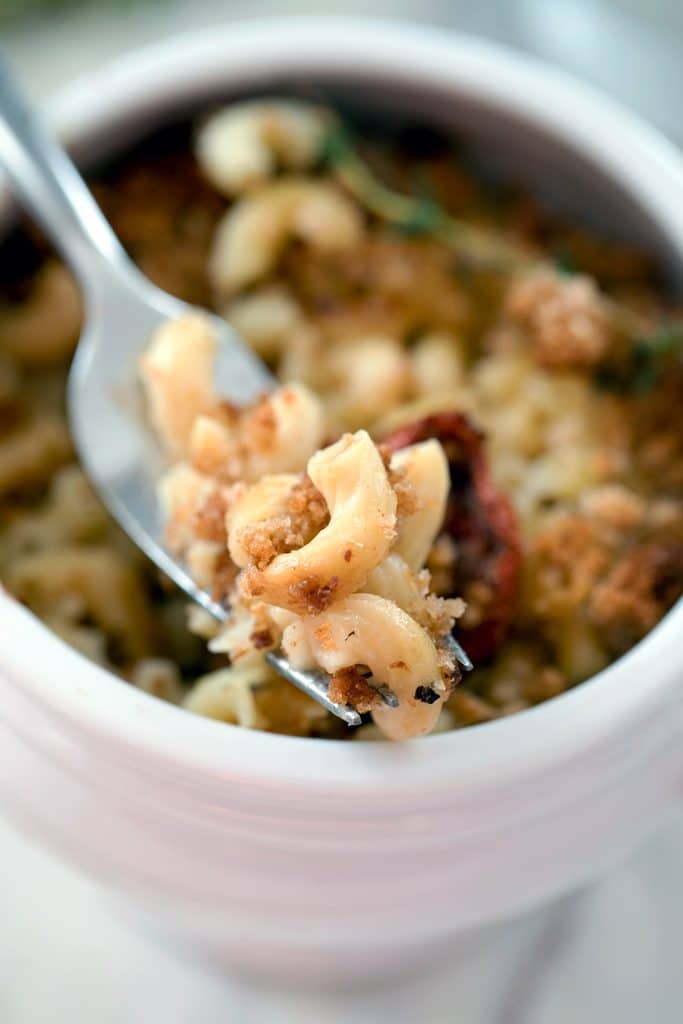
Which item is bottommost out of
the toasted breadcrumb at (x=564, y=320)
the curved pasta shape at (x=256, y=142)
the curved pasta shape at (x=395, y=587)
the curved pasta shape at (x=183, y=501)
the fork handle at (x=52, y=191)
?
the fork handle at (x=52, y=191)

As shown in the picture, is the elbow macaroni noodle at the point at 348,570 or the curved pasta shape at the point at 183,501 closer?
the elbow macaroni noodle at the point at 348,570

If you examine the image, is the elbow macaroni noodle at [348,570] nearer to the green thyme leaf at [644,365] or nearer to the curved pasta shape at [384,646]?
the curved pasta shape at [384,646]

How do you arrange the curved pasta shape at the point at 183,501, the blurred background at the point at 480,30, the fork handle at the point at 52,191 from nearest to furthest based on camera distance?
the curved pasta shape at the point at 183,501 < the fork handle at the point at 52,191 < the blurred background at the point at 480,30

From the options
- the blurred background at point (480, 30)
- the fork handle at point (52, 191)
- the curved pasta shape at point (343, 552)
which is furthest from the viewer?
the blurred background at point (480, 30)

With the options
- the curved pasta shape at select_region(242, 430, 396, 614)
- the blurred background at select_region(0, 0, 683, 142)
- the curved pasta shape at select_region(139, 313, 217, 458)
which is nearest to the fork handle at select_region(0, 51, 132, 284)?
the curved pasta shape at select_region(139, 313, 217, 458)

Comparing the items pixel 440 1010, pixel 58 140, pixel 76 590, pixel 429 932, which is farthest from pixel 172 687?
pixel 58 140

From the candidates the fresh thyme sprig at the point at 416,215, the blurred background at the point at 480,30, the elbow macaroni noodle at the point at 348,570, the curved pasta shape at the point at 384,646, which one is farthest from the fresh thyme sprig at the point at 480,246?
the blurred background at the point at 480,30

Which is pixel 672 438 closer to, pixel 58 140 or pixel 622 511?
pixel 622 511

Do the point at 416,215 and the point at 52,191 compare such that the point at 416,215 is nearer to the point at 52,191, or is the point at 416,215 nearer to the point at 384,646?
the point at 52,191
